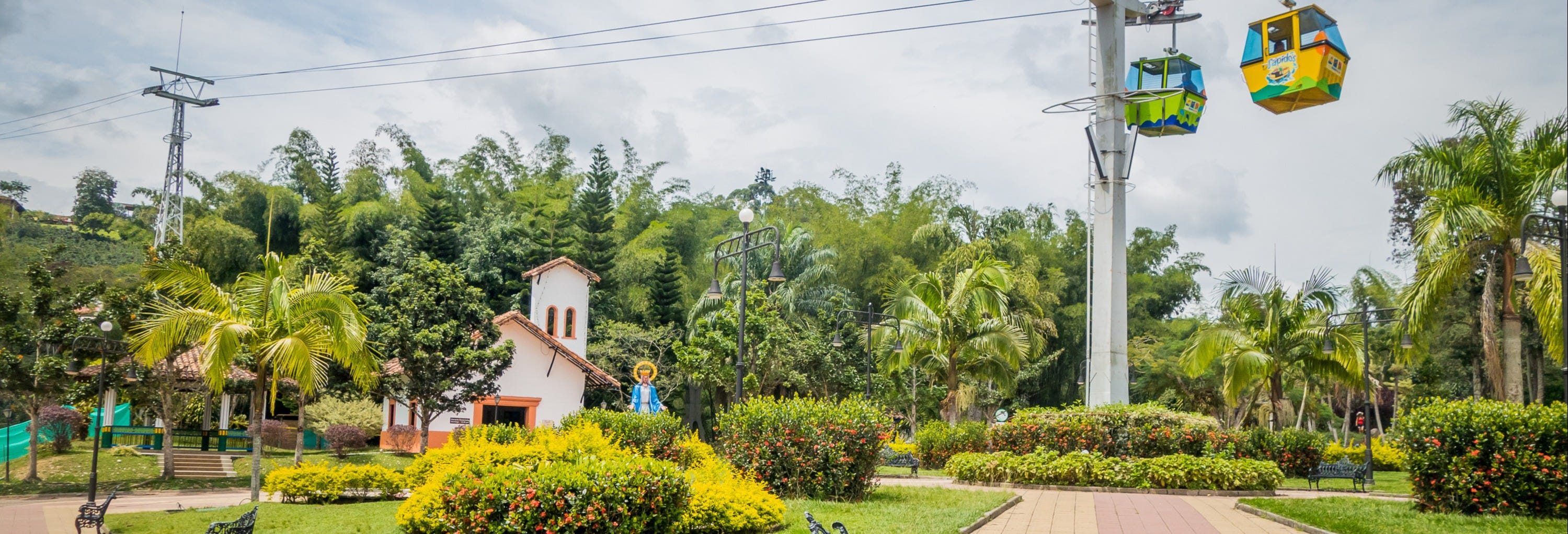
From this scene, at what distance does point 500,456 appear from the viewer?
33.2 ft

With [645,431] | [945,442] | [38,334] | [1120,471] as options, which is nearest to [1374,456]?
[945,442]

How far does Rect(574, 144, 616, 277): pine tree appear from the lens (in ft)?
133

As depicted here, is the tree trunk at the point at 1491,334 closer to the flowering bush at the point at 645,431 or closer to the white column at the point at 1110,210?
the white column at the point at 1110,210

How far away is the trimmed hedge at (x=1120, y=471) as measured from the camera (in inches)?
625

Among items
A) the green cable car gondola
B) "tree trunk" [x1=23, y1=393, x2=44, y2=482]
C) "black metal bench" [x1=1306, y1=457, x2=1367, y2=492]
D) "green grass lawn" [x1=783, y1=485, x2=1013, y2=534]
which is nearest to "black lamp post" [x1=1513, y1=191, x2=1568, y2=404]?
"black metal bench" [x1=1306, y1=457, x2=1367, y2=492]

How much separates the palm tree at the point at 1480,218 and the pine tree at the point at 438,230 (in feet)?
101

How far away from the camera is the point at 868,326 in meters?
27.4

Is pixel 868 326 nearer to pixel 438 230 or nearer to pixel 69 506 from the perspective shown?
pixel 69 506

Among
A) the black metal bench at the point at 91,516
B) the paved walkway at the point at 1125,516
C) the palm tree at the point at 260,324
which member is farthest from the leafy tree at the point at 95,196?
the paved walkway at the point at 1125,516

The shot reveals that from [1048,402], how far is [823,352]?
1270 cm

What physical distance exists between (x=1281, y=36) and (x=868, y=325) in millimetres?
13629

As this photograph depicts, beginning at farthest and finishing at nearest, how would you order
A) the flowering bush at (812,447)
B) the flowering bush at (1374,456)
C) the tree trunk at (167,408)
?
the flowering bush at (1374,456), the tree trunk at (167,408), the flowering bush at (812,447)

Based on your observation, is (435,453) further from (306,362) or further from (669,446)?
(306,362)

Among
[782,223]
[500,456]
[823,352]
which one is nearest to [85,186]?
[782,223]
